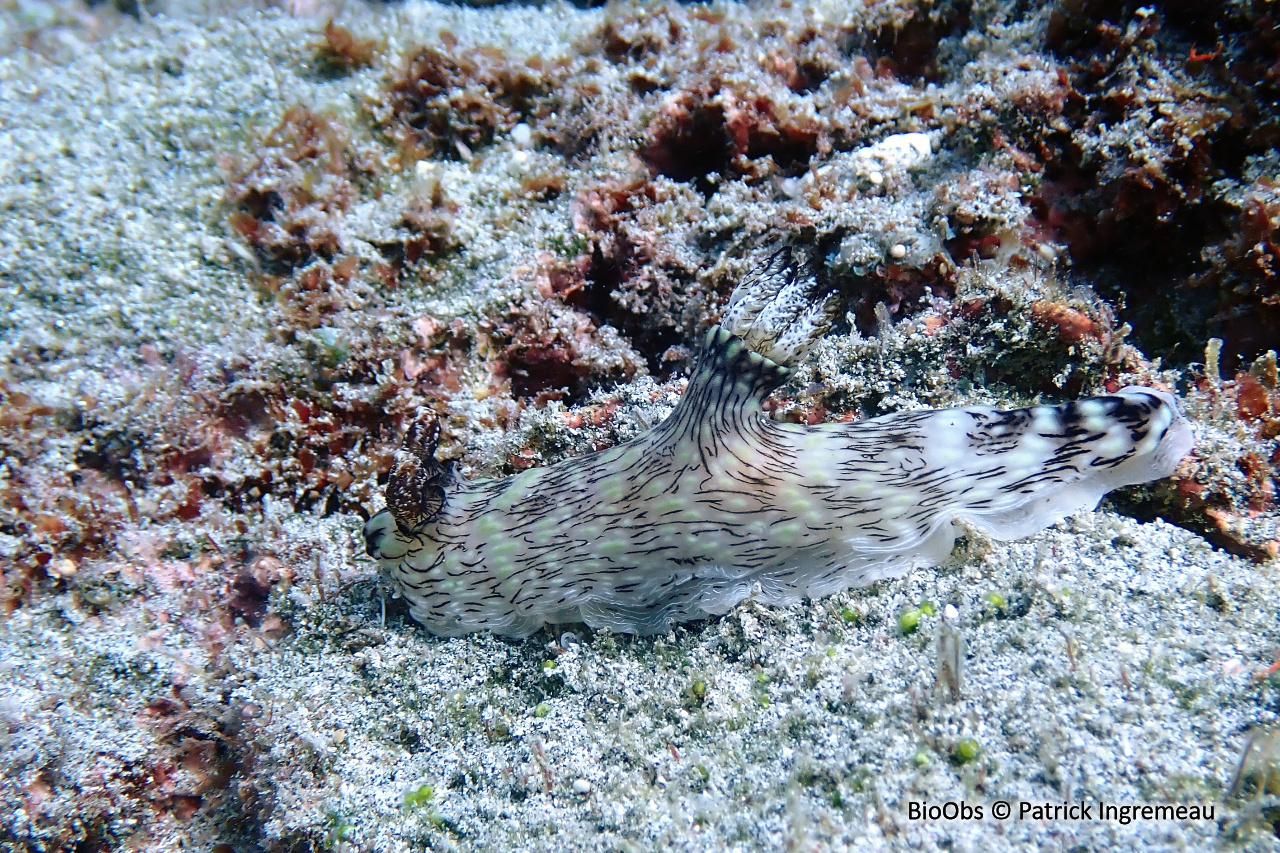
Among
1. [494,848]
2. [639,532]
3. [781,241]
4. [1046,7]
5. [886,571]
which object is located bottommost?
[494,848]

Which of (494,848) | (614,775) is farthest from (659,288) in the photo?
(494,848)

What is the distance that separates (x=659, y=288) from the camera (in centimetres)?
370

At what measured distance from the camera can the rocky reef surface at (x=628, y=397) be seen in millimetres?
2271

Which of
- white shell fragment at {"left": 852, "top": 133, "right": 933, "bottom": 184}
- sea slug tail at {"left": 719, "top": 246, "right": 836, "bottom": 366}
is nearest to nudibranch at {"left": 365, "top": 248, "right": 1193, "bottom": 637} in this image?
sea slug tail at {"left": 719, "top": 246, "right": 836, "bottom": 366}

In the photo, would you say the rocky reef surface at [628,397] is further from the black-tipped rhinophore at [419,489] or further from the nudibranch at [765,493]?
the black-tipped rhinophore at [419,489]

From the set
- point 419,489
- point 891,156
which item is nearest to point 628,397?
point 419,489

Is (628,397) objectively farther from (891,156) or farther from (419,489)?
(891,156)

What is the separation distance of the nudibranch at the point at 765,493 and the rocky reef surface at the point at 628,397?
0.16 meters

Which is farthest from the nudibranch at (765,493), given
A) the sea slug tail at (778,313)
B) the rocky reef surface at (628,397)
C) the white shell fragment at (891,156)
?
the white shell fragment at (891,156)

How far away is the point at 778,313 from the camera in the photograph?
8.89 ft

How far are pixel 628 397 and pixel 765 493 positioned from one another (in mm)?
1216

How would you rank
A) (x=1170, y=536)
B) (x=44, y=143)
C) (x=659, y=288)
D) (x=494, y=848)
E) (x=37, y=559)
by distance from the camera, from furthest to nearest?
1. (x=44, y=143)
2. (x=659, y=288)
3. (x=37, y=559)
4. (x=1170, y=536)
5. (x=494, y=848)

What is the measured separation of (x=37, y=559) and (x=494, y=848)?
10.4 ft

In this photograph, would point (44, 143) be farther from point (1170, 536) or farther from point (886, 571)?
point (1170, 536)
